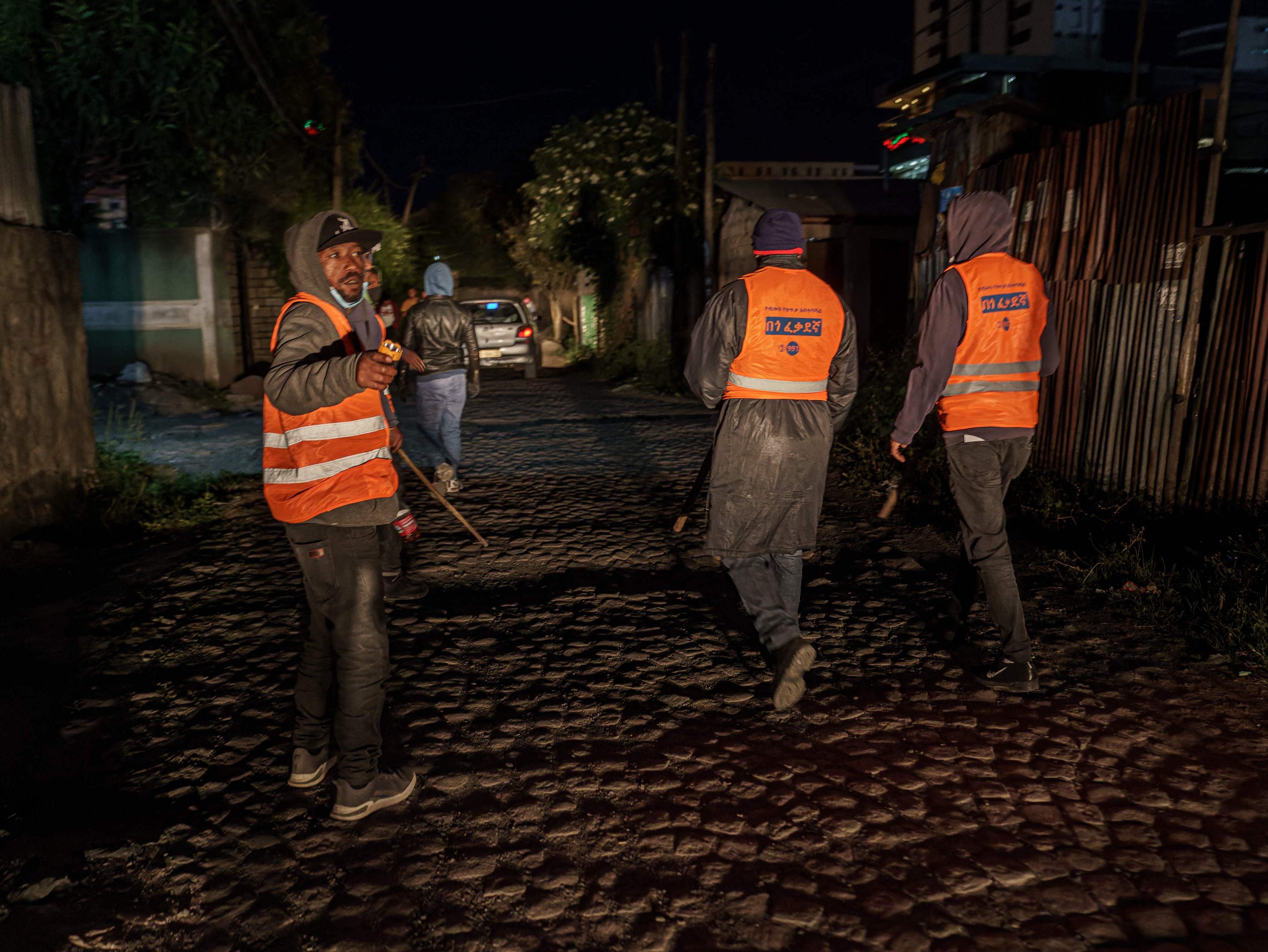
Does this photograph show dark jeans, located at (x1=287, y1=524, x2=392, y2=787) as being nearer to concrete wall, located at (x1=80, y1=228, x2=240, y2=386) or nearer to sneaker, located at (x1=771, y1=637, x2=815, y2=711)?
sneaker, located at (x1=771, y1=637, x2=815, y2=711)

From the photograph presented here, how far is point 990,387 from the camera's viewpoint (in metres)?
3.94

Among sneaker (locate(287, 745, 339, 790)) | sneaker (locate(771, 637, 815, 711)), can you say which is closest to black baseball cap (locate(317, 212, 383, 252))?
sneaker (locate(287, 745, 339, 790))

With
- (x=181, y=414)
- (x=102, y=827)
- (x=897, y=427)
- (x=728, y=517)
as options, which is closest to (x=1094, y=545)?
(x=897, y=427)

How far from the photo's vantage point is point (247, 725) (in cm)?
380

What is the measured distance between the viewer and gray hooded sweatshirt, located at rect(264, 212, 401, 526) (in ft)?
9.31

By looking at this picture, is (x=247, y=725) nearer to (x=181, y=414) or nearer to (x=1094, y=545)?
(x=1094, y=545)

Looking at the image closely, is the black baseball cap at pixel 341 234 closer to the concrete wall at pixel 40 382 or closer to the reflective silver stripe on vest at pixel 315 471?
the reflective silver stripe on vest at pixel 315 471

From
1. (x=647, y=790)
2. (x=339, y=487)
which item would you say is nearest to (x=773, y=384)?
(x=647, y=790)

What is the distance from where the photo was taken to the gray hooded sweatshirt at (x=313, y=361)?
9.31 ft

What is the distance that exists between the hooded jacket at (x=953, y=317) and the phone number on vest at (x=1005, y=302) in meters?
0.09

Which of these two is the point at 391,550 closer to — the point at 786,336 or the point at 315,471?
the point at 315,471

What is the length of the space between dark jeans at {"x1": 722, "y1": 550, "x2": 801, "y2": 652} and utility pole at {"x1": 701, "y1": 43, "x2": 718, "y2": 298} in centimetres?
1294

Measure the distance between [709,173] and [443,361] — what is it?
404 inches

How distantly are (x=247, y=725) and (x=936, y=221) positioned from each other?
7910 millimetres
